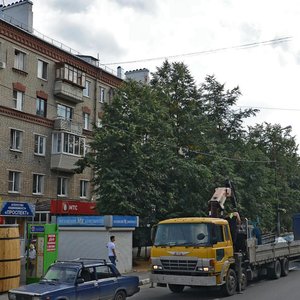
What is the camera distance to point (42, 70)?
3750 centimetres

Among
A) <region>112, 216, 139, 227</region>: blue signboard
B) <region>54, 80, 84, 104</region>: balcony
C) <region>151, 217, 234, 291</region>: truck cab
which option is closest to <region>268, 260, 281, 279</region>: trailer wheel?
<region>151, 217, 234, 291</region>: truck cab

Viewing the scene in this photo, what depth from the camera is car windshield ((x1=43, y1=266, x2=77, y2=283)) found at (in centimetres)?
1188

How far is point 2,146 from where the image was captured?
3312 cm

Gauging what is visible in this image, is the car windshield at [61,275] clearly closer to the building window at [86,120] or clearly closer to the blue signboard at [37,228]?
the blue signboard at [37,228]

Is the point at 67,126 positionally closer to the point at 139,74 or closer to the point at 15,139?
the point at 15,139

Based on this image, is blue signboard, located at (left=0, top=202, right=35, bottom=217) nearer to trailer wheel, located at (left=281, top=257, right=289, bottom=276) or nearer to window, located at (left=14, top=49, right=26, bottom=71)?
window, located at (left=14, top=49, right=26, bottom=71)

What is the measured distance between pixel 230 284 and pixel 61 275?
19.1ft

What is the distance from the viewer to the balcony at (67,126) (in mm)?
37750

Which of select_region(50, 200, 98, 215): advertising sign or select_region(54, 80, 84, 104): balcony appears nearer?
select_region(50, 200, 98, 215): advertising sign

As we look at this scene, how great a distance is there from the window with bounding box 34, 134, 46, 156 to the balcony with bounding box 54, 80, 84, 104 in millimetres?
3912

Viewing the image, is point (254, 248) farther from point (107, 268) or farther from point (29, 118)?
point (29, 118)

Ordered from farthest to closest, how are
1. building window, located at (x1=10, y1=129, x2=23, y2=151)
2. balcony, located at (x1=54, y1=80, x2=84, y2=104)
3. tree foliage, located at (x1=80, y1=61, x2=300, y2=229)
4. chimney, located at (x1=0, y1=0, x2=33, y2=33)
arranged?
1. balcony, located at (x1=54, y1=80, x2=84, y2=104)
2. chimney, located at (x1=0, y1=0, x2=33, y2=33)
3. building window, located at (x1=10, y1=129, x2=23, y2=151)
4. tree foliage, located at (x1=80, y1=61, x2=300, y2=229)

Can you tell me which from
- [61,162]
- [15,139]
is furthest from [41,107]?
[61,162]

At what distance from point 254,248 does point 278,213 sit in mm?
29217
